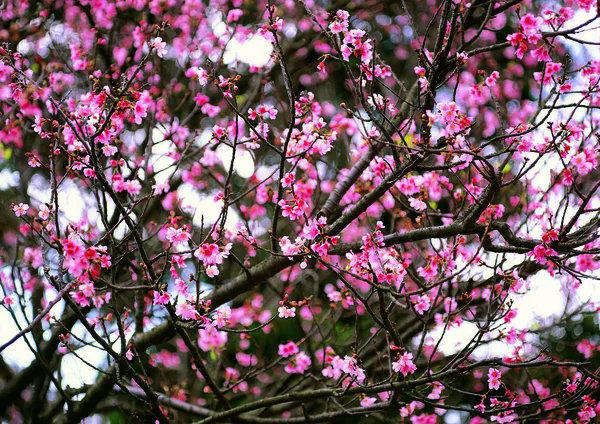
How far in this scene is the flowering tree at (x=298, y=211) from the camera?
3.21 m

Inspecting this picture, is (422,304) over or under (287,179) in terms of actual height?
under

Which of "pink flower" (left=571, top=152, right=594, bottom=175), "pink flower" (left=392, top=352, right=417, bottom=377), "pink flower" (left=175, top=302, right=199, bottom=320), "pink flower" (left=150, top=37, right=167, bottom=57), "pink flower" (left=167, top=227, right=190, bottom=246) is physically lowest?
"pink flower" (left=392, top=352, right=417, bottom=377)

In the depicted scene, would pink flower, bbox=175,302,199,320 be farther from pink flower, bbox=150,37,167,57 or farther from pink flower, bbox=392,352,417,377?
pink flower, bbox=150,37,167,57

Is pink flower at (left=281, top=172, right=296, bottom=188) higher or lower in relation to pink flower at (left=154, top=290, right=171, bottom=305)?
higher

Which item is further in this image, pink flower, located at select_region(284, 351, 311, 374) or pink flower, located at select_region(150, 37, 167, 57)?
pink flower, located at select_region(284, 351, 311, 374)

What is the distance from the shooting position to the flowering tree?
3.21 m

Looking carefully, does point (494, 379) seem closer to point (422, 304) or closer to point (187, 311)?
point (422, 304)

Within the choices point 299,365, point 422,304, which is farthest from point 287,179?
point 299,365

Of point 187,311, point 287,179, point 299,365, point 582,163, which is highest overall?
point 287,179

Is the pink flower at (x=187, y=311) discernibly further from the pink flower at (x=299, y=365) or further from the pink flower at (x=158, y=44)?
the pink flower at (x=299, y=365)

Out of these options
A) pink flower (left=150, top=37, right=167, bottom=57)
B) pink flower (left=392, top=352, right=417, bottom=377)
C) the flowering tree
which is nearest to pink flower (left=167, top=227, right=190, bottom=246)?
the flowering tree

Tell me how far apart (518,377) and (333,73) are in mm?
5676

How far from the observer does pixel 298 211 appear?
11.5ft

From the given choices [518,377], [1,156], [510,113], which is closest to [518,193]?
[518,377]
